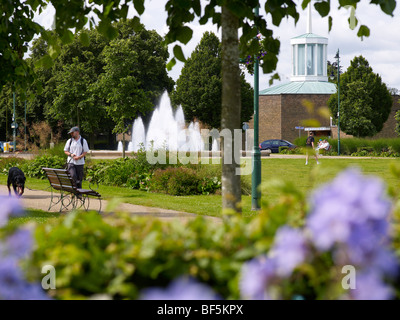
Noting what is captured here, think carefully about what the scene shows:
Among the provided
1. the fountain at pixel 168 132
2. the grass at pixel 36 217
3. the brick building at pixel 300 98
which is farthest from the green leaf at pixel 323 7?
the brick building at pixel 300 98

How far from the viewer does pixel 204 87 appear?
53.2 m

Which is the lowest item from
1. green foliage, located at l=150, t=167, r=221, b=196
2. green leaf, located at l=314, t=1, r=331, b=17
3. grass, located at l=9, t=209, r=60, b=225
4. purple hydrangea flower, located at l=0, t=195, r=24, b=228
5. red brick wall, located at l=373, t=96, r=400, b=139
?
grass, located at l=9, t=209, r=60, b=225

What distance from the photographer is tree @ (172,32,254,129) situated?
173 feet

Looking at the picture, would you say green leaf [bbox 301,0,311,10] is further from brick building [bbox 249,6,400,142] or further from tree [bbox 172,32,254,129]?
brick building [bbox 249,6,400,142]

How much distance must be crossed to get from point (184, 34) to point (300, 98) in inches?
2391

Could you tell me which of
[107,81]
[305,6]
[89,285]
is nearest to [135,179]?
[107,81]

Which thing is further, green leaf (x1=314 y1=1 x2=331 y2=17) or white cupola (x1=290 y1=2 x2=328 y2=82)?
white cupola (x1=290 y1=2 x2=328 y2=82)

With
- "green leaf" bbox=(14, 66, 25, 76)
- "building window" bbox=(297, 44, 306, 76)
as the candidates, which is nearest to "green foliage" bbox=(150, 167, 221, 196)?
"green leaf" bbox=(14, 66, 25, 76)

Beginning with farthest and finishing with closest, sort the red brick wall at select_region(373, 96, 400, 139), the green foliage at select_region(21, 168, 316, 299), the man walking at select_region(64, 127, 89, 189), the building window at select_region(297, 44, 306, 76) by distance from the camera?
the building window at select_region(297, 44, 306, 76) → the red brick wall at select_region(373, 96, 400, 139) → the man walking at select_region(64, 127, 89, 189) → the green foliage at select_region(21, 168, 316, 299)

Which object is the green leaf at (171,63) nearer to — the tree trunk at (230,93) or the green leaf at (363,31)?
the tree trunk at (230,93)

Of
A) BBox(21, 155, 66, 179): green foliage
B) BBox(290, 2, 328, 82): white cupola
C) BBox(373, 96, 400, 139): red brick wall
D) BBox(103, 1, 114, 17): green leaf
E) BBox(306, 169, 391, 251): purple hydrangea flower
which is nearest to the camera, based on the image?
BBox(306, 169, 391, 251): purple hydrangea flower

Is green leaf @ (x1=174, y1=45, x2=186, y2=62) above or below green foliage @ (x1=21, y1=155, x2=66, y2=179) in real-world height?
above

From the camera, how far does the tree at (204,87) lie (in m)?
52.9

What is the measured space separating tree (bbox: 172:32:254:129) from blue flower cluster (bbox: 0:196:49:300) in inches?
2006
